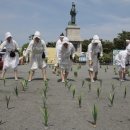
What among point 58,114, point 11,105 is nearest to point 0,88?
point 11,105

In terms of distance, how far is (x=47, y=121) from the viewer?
7031mm

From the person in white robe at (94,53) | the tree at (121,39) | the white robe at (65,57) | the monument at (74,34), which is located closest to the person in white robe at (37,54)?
the white robe at (65,57)

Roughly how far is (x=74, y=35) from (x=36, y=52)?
50.2 meters

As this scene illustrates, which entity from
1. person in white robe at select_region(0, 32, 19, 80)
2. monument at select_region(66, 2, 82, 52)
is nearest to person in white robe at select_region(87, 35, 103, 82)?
person in white robe at select_region(0, 32, 19, 80)

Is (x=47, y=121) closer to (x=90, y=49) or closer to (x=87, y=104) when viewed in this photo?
(x=87, y=104)

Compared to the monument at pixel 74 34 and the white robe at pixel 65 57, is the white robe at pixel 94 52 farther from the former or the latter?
the monument at pixel 74 34

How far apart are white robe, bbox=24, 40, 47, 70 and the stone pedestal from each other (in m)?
49.1

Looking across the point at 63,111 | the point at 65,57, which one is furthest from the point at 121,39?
the point at 63,111

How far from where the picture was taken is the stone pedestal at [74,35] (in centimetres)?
6450

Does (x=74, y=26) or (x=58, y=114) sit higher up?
(x=74, y=26)

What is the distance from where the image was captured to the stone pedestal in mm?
64500

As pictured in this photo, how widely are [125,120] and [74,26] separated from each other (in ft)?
196

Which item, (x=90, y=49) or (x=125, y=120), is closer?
(x=125, y=120)

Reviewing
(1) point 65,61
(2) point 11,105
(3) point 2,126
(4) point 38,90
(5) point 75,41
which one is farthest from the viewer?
(5) point 75,41
